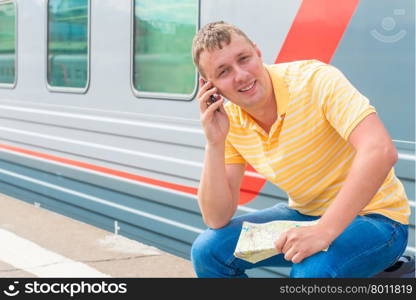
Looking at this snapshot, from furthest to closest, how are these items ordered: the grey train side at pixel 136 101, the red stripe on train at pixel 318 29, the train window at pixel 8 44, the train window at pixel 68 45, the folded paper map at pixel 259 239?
the train window at pixel 8 44 < the train window at pixel 68 45 < the red stripe on train at pixel 318 29 < the grey train side at pixel 136 101 < the folded paper map at pixel 259 239

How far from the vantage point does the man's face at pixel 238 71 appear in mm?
2543

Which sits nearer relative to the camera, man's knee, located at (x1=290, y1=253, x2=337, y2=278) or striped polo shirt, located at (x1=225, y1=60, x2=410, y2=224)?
man's knee, located at (x1=290, y1=253, x2=337, y2=278)

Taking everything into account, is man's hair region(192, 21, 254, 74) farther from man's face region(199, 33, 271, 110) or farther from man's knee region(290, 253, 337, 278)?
man's knee region(290, 253, 337, 278)

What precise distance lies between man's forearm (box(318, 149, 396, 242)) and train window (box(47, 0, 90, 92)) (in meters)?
3.36

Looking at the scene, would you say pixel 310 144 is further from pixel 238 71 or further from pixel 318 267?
pixel 318 267

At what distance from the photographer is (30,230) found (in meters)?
5.56

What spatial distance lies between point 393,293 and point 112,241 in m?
2.88

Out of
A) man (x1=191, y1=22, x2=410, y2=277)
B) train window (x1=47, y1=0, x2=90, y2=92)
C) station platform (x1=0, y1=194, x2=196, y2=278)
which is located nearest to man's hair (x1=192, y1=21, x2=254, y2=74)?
man (x1=191, y1=22, x2=410, y2=277)

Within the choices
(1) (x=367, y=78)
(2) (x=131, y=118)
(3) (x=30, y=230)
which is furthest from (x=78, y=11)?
(1) (x=367, y=78)

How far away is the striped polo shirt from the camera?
258 centimetres

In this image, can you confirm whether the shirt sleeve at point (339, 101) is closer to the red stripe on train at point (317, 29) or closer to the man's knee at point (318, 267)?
the man's knee at point (318, 267)

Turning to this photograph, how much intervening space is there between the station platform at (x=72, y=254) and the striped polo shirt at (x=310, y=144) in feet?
6.06

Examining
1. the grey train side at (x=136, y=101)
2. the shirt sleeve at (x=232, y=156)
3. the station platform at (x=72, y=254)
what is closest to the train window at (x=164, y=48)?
the grey train side at (x=136, y=101)

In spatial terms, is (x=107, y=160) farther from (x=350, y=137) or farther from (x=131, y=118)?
(x=350, y=137)
